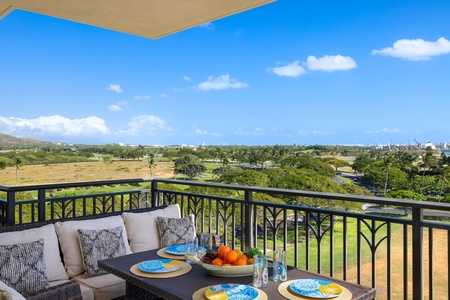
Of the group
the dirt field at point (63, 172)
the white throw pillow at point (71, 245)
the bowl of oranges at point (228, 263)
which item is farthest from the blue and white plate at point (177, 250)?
the dirt field at point (63, 172)

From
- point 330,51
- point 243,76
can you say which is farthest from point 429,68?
point 243,76

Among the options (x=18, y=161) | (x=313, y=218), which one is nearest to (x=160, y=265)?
(x=313, y=218)

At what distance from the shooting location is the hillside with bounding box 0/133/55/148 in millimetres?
12581

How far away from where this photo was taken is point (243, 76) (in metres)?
28.4

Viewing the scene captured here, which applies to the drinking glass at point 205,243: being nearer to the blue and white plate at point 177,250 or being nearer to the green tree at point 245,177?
the blue and white plate at point 177,250

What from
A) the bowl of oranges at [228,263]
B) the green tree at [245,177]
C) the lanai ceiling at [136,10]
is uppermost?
the lanai ceiling at [136,10]

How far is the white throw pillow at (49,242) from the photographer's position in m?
2.73

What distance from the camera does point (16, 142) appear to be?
511 inches

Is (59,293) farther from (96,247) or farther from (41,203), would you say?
(41,203)

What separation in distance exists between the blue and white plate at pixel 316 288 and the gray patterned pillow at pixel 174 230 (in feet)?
5.58

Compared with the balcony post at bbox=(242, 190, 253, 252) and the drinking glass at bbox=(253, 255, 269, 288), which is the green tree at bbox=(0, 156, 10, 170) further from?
the drinking glass at bbox=(253, 255, 269, 288)

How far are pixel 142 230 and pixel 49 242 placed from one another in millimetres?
811

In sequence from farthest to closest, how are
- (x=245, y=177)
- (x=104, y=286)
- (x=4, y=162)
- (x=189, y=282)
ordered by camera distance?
(x=245, y=177) < (x=4, y=162) < (x=104, y=286) < (x=189, y=282)

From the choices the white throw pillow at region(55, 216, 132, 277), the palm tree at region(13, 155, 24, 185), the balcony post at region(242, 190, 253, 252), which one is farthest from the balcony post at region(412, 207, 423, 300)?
the palm tree at region(13, 155, 24, 185)
